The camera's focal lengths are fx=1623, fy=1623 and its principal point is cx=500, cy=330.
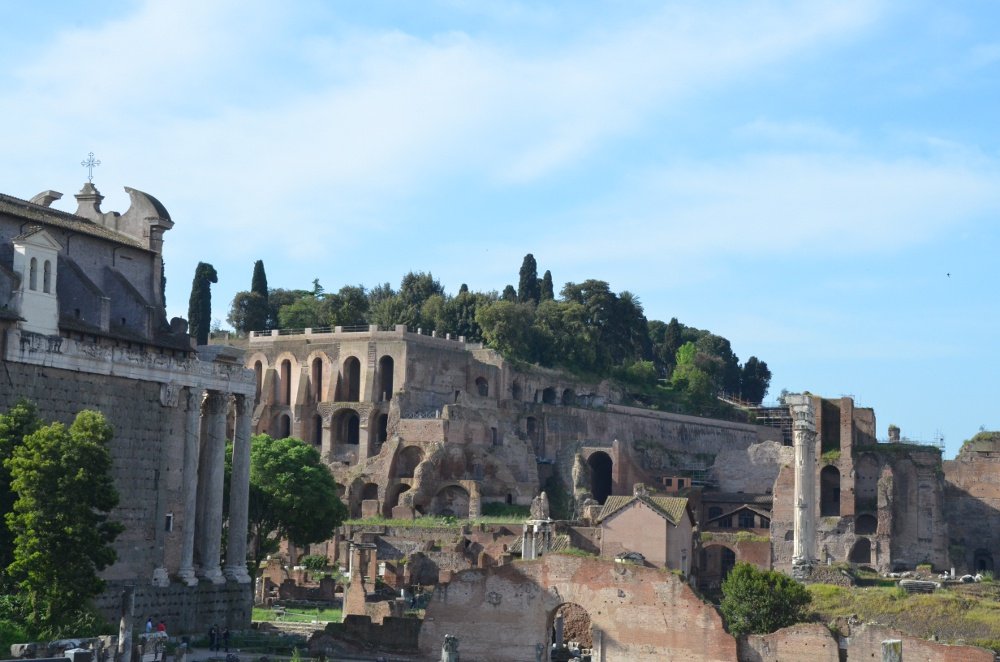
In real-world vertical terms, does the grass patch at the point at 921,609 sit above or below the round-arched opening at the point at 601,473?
below

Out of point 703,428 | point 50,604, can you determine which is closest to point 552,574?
point 50,604

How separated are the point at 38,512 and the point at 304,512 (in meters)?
23.9

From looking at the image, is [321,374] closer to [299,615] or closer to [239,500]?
[299,615]

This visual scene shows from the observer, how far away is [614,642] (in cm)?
4069

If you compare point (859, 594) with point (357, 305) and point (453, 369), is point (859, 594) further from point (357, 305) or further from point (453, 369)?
point (357, 305)

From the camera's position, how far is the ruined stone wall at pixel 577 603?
40.0 metres

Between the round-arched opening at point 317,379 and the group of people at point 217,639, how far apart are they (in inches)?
1620

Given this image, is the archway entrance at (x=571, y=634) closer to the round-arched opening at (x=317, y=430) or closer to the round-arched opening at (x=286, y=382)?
the round-arched opening at (x=317, y=430)

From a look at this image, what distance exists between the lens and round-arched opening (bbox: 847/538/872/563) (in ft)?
240

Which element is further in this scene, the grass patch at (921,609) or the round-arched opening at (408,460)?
the round-arched opening at (408,460)

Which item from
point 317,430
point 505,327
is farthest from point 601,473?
point 317,430

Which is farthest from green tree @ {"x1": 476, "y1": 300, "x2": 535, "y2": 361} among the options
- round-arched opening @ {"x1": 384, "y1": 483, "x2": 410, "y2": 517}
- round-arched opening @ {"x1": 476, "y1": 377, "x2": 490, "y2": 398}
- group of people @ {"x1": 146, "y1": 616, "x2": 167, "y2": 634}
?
group of people @ {"x1": 146, "y1": 616, "x2": 167, "y2": 634}

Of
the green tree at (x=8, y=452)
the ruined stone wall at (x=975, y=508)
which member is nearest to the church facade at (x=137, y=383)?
the green tree at (x=8, y=452)

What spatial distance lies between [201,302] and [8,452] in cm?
5130
